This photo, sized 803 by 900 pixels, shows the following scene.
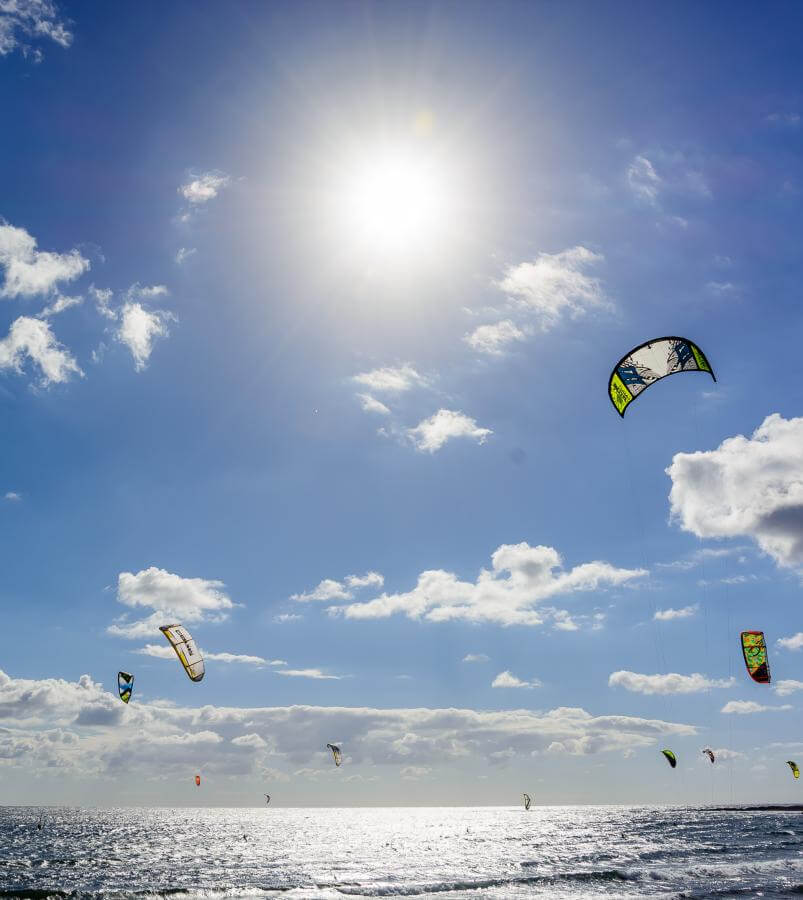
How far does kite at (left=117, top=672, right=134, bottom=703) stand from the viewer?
3444 centimetres

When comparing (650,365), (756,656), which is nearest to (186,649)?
(650,365)

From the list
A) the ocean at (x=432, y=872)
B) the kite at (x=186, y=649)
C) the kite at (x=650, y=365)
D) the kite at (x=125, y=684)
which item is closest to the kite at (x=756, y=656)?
the ocean at (x=432, y=872)

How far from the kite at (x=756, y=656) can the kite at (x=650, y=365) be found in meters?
15.6

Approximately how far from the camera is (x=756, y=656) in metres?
31.5

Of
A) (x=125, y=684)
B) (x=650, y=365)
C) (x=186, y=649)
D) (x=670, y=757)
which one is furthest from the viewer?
(x=670, y=757)

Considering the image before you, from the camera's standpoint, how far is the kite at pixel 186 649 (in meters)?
29.4

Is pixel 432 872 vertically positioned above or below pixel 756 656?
below

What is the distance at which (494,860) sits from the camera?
141 feet

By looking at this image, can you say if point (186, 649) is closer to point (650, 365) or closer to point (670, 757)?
point (650, 365)

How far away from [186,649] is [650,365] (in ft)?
71.4

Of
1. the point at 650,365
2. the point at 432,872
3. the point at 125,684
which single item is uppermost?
the point at 650,365

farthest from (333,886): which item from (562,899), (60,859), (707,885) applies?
(60,859)

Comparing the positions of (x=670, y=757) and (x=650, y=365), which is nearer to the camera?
(x=650, y=365)

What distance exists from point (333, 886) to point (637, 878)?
1328cm
